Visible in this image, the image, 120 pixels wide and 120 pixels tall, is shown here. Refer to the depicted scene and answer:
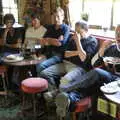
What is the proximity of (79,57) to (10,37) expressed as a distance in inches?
48.3

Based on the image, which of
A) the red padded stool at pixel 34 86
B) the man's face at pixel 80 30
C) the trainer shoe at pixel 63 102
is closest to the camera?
the trainer shoe at pixel 63 102

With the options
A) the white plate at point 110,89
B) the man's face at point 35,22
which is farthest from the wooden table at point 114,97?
the man's face at point 35,22

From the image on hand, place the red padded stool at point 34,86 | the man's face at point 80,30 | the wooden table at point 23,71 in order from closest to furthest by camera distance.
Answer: the red padded stool at point 34,86, the man's face at point 80,30, the wooden table at point 23,71

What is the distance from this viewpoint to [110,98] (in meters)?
1.99

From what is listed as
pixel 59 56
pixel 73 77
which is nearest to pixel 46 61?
pixel 59 56

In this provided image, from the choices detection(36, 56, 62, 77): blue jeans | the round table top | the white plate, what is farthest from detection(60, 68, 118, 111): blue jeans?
detection(36, 56, 62, 77): blue jeans

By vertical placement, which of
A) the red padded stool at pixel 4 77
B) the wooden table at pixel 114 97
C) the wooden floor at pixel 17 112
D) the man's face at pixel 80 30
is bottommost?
the wooden floor at pixel 17 112

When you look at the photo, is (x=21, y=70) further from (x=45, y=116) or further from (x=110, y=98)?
(x=110, y=98)

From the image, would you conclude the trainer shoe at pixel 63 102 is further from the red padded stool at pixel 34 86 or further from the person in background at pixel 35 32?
the person in background at pixel 35 32

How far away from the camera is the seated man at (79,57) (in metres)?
3.15

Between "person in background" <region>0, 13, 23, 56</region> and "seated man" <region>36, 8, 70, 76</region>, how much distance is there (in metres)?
0.46

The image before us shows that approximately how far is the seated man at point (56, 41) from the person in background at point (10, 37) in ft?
1.50

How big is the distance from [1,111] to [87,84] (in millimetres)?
1222

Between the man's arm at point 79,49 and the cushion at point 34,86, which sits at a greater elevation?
the man's arm at point 79,49
